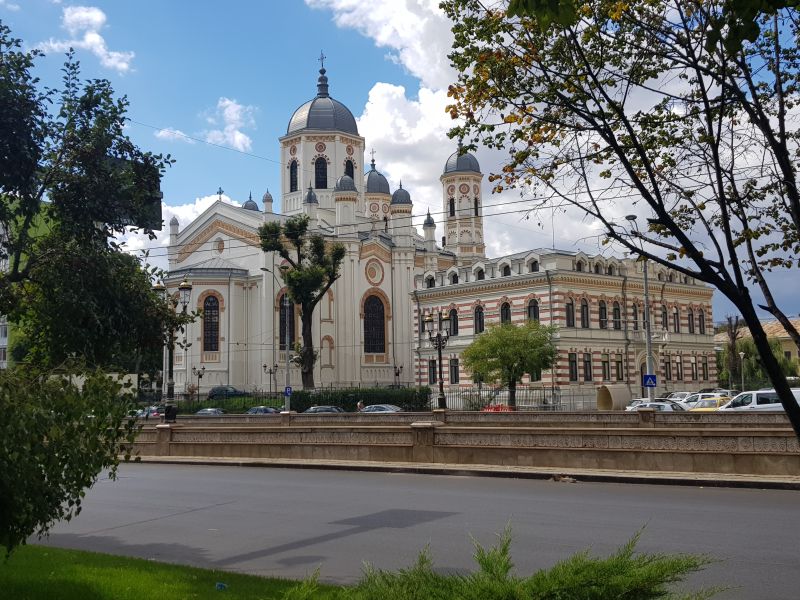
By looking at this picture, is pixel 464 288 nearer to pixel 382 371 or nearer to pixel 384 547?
pixel 382 371

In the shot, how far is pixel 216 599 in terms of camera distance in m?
7.99

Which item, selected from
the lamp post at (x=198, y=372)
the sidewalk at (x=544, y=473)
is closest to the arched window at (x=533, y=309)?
the lamp post at (x=198, y=372)

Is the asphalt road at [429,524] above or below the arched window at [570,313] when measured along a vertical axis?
below

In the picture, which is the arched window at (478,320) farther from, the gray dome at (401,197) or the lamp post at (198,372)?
the gray dome at (401,197)

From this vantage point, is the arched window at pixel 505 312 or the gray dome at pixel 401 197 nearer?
the arched window at pixel 505 312

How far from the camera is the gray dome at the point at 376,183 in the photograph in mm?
84938

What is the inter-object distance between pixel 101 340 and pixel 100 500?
Result: 20.7 feet

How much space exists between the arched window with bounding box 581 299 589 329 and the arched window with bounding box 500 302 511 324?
15.0 ft

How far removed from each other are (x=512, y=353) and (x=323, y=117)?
37970 millimetres

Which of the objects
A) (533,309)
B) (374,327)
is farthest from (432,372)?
(374,327)

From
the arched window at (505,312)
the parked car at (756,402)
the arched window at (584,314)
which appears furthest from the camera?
the arched window at (505,312)

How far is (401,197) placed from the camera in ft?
280

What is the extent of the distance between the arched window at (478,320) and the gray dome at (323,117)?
27.8 m

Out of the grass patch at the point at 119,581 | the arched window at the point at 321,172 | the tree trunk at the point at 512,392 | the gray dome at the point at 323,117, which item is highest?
the gray dome at the point at 323,117
